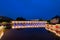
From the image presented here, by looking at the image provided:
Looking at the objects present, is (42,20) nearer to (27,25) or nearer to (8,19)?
(27,25)

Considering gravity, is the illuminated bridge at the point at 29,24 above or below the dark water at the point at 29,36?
above

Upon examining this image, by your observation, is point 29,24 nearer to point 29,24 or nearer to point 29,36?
point 29,24

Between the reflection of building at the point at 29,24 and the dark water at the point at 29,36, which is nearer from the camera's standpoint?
the dark water at the point at 29,36

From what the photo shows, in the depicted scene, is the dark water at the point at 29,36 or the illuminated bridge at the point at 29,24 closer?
the dark water at the point at 29,36

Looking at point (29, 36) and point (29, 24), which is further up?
point (29, 24)

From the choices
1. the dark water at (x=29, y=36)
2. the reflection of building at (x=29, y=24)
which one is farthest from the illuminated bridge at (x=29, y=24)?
the dark water at (x=29, y=36)

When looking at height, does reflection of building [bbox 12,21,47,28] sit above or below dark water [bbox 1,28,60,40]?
above

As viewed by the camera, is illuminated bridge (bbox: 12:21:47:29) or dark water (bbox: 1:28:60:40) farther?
illuminated bridge (bbox: 12:21:47:29)

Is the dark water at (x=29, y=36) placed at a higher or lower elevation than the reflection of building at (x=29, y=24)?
lower

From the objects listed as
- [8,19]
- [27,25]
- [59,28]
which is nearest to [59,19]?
[27,25]

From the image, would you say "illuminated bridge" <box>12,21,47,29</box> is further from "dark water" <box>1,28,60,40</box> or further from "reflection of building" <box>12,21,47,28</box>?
"dark water" <box>1,28,60,40</box>

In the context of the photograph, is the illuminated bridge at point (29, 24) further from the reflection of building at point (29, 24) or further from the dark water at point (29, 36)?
the dark water at point (29, 36)

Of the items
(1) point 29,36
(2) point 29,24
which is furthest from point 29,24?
(1) point 29,36

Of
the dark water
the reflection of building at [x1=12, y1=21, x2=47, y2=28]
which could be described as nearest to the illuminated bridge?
the reflection of building at [x1=12, y1=21, x2=47, y2=28]
